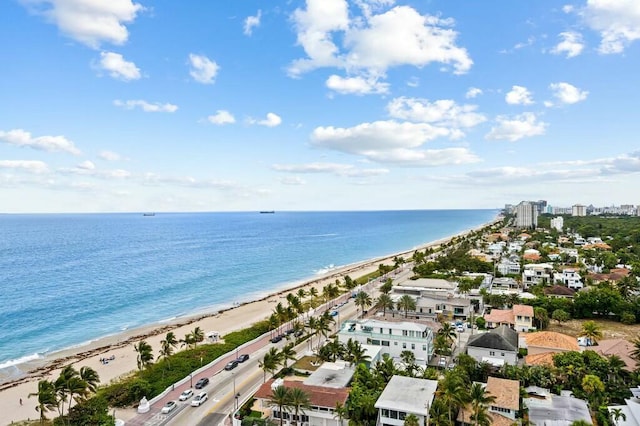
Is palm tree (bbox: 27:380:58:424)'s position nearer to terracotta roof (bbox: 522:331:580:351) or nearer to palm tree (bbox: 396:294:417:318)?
palm tree (bbox: 396:294:417:318)

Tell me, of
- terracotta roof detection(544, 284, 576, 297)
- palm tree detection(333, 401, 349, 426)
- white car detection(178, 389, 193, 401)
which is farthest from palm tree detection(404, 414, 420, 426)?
terracotta roof detection(544, 284, 576, 297)

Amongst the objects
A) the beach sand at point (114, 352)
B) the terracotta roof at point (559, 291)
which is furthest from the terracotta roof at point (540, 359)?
the beach sand at point (114, 352)

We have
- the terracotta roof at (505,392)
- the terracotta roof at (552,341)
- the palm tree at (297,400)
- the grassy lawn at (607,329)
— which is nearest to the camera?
the palm tree at (297,400)

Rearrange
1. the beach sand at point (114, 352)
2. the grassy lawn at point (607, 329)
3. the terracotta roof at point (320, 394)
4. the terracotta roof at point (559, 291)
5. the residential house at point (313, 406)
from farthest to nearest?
the terracotta roof at point (559, 291), the grassy lawn at point (607, 329), the beach sand at point (114, 352), the terracotta roof at point (320, 394), the residential house at point (313, 406)

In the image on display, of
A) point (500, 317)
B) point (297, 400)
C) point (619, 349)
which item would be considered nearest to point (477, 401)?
point (297, 400)

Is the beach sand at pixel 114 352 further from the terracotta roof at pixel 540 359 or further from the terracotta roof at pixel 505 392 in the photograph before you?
the terracotta roof at pixel 540 359

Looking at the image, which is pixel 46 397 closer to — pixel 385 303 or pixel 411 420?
pixel 411 420

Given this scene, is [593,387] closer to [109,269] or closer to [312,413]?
[312,413]
